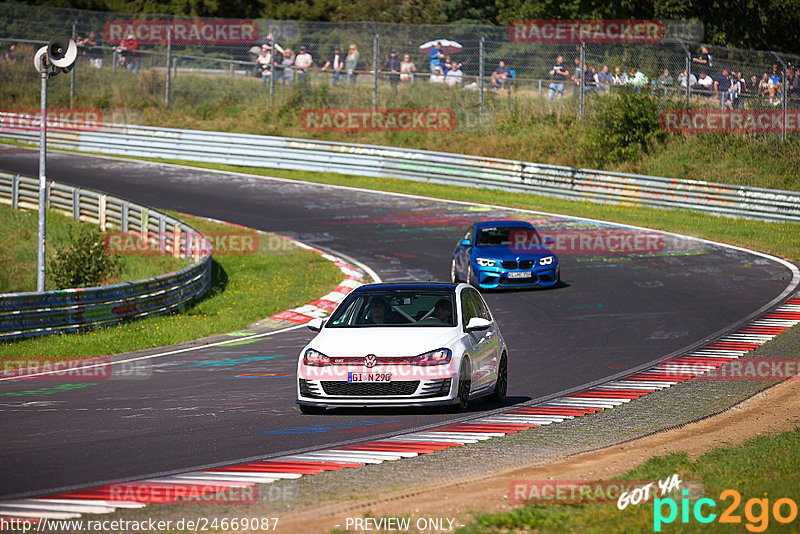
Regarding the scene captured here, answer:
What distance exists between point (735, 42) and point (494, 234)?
91.2 ft

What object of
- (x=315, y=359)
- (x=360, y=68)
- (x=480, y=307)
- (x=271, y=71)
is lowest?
(x=315, y=359)

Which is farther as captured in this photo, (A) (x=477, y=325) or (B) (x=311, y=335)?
(B) (x=311, y=335)

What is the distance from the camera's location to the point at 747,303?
20.4 m

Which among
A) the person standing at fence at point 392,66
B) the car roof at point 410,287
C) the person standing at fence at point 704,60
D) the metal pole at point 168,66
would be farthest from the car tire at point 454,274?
the metal pole at point 168,66

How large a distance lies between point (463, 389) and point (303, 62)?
3261 cm

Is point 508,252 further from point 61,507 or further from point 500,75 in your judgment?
point 500,75

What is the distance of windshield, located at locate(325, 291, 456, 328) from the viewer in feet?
38.7

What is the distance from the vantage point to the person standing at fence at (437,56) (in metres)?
39.7

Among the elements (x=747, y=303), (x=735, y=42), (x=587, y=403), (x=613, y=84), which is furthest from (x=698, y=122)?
(x=587, y=403)

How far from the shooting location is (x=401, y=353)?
10859 mm

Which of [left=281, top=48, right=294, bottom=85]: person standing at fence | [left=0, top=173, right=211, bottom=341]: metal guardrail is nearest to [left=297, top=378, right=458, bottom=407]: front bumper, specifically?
[left=0, top=173, right=211, bottom=341]: metal guardrail

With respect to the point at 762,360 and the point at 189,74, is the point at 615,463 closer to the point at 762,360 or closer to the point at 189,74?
the point at 762,360

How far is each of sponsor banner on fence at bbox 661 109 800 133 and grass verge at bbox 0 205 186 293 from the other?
19.8 metres

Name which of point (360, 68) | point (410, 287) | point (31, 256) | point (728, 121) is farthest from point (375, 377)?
point (360, 68)
